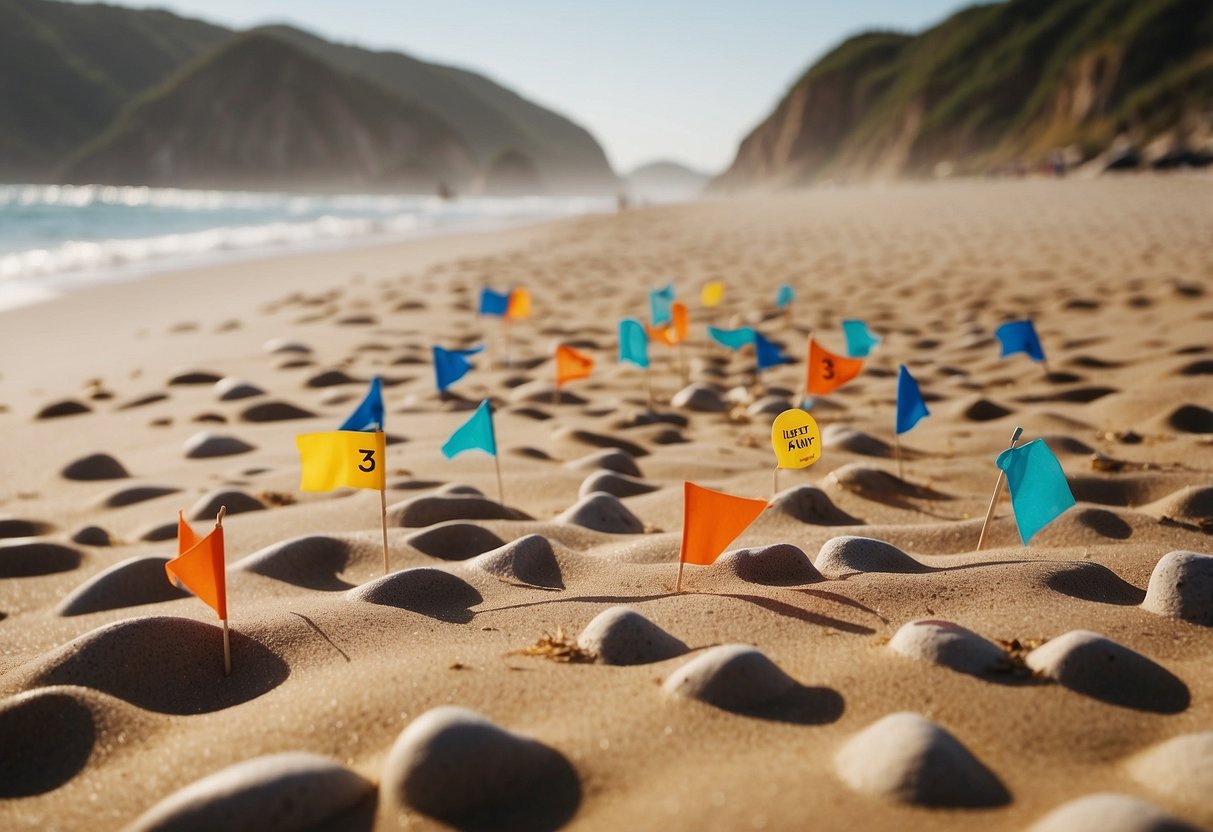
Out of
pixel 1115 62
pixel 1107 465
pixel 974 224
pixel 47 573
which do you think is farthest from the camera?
pixel 1115 62

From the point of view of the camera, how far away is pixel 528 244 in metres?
15.6

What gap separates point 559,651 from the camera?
1772mm

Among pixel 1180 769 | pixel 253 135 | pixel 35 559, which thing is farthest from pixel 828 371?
pixel 253 135

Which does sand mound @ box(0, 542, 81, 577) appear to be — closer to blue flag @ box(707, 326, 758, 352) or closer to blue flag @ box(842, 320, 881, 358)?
blue flag @ box(707, 326, 758, 352)

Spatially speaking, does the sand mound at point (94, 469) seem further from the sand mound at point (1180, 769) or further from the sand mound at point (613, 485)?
the sand mound at point (1180, 769)

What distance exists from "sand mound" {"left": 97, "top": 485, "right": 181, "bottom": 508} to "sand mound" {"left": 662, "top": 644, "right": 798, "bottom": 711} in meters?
2.21

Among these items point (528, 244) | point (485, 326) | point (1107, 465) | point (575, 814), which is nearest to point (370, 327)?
point (485, 326)

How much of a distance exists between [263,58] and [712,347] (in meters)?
128

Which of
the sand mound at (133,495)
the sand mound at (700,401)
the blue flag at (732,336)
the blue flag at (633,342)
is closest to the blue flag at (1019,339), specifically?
the blue flag at (732,336)

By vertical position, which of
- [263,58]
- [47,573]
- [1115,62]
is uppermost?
[263,58]

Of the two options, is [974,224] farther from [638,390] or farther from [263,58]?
[263,58]

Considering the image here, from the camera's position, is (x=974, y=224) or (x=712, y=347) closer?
(x=712, y=347)

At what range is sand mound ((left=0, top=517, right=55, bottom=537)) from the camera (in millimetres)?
2861

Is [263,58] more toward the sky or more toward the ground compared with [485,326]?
more toward the sky
